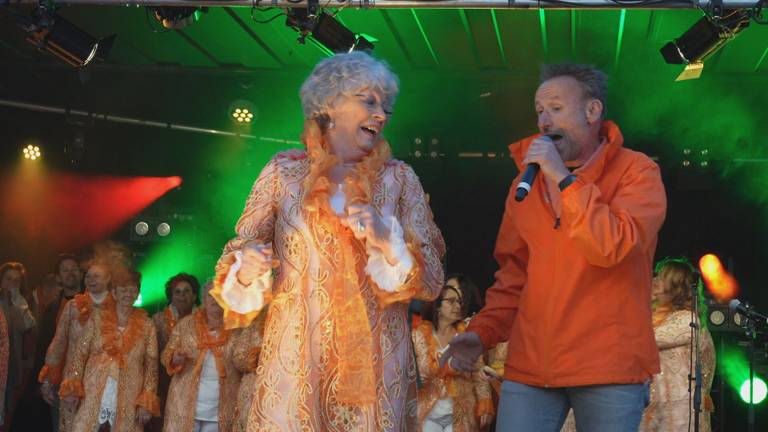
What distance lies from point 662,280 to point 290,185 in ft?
16.5

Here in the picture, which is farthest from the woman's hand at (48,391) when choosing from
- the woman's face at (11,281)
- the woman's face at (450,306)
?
the woman's face at (450,306)

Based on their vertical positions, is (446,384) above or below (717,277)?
below

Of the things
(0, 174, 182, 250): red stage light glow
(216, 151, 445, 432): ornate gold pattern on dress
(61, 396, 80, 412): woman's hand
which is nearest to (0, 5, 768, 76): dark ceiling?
(0, 174, 182, 250): red stage light glow

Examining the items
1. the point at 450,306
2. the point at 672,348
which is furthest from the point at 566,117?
the point at 450,306

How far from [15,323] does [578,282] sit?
8075 mm

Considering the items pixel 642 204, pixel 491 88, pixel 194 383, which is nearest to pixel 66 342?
pixel 194 383

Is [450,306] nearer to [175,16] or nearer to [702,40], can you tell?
[702,40]

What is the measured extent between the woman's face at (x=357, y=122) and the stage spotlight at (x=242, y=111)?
24.9 feet

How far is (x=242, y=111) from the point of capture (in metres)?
11.1

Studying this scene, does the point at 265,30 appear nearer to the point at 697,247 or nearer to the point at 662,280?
the point at 662,280

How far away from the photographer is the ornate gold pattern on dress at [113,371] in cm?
881

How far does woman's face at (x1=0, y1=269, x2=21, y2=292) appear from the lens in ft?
34.1

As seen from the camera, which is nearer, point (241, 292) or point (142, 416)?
point (241, 292)

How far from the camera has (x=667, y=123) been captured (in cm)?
1056
